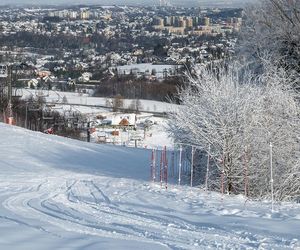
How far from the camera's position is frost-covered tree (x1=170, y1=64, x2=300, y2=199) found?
59.8 ft

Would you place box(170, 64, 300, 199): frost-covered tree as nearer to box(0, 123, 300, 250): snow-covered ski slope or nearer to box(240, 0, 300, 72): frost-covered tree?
box(0, 123, 300, 250): snow-covered ski slope

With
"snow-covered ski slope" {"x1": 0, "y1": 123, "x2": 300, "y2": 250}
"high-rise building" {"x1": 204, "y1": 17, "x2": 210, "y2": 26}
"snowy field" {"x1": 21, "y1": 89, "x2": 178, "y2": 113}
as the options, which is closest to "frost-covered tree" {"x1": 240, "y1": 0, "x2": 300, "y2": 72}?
"snow-covered ski slope" {"x1": 0, "y1": 123, "x2": 300, "y2": 250}

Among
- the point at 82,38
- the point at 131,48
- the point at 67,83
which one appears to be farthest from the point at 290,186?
the point at 82,38

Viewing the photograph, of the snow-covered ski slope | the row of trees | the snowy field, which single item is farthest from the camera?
the snowy field

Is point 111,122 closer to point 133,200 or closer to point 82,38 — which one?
point 133,200

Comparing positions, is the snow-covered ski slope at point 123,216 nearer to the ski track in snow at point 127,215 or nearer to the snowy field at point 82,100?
the ski track in snow at point 127,215

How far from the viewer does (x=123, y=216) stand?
12.0 m

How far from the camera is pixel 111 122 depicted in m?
78.9

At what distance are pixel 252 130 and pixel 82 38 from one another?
145m

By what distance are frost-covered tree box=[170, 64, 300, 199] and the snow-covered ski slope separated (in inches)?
→ 88.3

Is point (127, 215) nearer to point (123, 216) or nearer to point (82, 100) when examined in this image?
point (123, 216)

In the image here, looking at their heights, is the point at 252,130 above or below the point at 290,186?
above

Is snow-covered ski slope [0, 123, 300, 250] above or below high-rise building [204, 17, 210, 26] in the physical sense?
below

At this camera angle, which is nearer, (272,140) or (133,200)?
(133,200)
